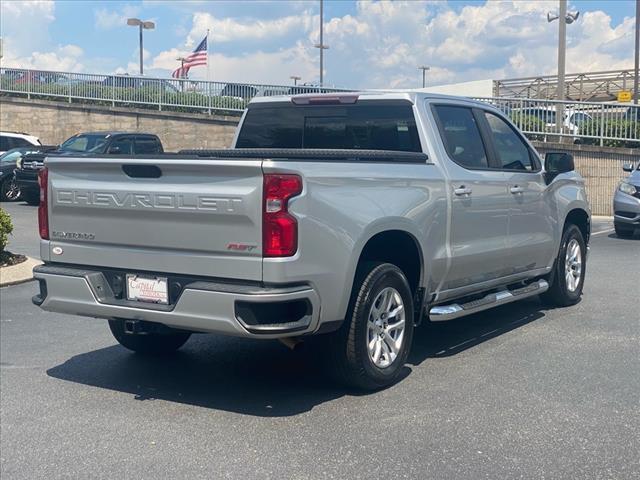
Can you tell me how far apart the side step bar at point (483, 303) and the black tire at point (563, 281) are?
430mm

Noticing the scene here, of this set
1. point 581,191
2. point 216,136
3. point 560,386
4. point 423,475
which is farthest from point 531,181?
point 216,136

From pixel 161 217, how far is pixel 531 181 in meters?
3.81

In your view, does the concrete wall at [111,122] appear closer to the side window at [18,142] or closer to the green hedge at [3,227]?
the side window at [18,142]

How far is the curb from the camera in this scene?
10.4m

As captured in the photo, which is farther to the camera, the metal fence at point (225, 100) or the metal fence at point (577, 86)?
the metal fence at point (577, 86)

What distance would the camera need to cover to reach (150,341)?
6.71 meters

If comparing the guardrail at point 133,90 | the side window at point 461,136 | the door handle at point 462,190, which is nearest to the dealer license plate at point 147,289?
the door handle at point 462,190

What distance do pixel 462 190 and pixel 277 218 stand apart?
2.19m

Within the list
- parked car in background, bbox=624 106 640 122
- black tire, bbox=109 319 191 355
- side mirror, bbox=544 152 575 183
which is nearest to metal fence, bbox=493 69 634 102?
parked car in background, bbox=624 106 640 122

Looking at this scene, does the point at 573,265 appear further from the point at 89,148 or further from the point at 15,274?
the point at 89,148

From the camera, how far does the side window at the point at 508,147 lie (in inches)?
291

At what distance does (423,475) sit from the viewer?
4.29m

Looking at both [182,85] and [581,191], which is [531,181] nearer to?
[581,191]

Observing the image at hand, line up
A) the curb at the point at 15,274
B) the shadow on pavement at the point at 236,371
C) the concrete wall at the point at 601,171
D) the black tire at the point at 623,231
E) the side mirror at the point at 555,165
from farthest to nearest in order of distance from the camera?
the concrete wall at the point at 601,171, the black tire at the point at 623,231, the curb at the point at 15,274, the side mirror at the point at 555,165, the shadow on pavement at the point at 236,371
